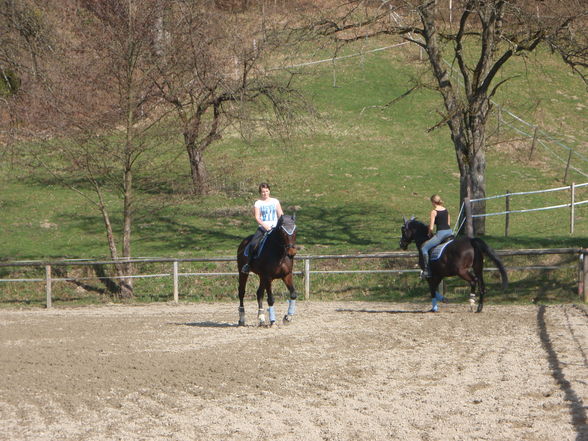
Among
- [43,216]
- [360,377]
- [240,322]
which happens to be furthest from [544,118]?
[360,377]

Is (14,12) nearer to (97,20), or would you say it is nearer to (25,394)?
(97,20)

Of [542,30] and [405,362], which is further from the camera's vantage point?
[542,30]

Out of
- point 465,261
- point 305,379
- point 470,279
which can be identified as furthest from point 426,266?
point 305,379

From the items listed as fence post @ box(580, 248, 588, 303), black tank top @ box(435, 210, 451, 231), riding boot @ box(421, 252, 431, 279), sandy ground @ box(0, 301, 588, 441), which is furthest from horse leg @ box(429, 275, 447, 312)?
fence post @ box(580, 248, 588, 303)

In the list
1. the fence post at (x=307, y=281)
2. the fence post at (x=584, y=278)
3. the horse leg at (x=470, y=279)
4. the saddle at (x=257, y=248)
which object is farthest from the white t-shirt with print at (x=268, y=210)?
the fence post at (x=584, y=278)

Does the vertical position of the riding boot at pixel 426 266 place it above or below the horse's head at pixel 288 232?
below

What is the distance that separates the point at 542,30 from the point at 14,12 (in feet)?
78.1

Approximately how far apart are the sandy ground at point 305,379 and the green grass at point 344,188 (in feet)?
19.3

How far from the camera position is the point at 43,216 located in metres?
30.4

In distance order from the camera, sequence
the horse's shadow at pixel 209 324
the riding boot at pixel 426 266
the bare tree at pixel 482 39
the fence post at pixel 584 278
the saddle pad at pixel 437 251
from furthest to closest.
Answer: the bare tree at pixel 482 39 < the fence post at pixel 584 278 < the riding boot at pixel 426 266 < the saddle pad at pixel 437 251 < the horse's shadow at pixel 209 324

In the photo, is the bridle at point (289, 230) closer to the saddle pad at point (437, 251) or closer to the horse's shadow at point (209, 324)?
the horse's shadow at point (209, 324)

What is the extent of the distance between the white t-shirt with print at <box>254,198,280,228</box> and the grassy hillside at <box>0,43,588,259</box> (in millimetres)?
7881

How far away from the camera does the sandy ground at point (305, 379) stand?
25.2ft

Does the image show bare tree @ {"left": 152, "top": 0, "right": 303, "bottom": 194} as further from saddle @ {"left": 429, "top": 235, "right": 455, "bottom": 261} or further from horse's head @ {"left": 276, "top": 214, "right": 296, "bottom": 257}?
horse's head @ {"left": 276, "top": 214, "right": 296, "bottom": 257}
